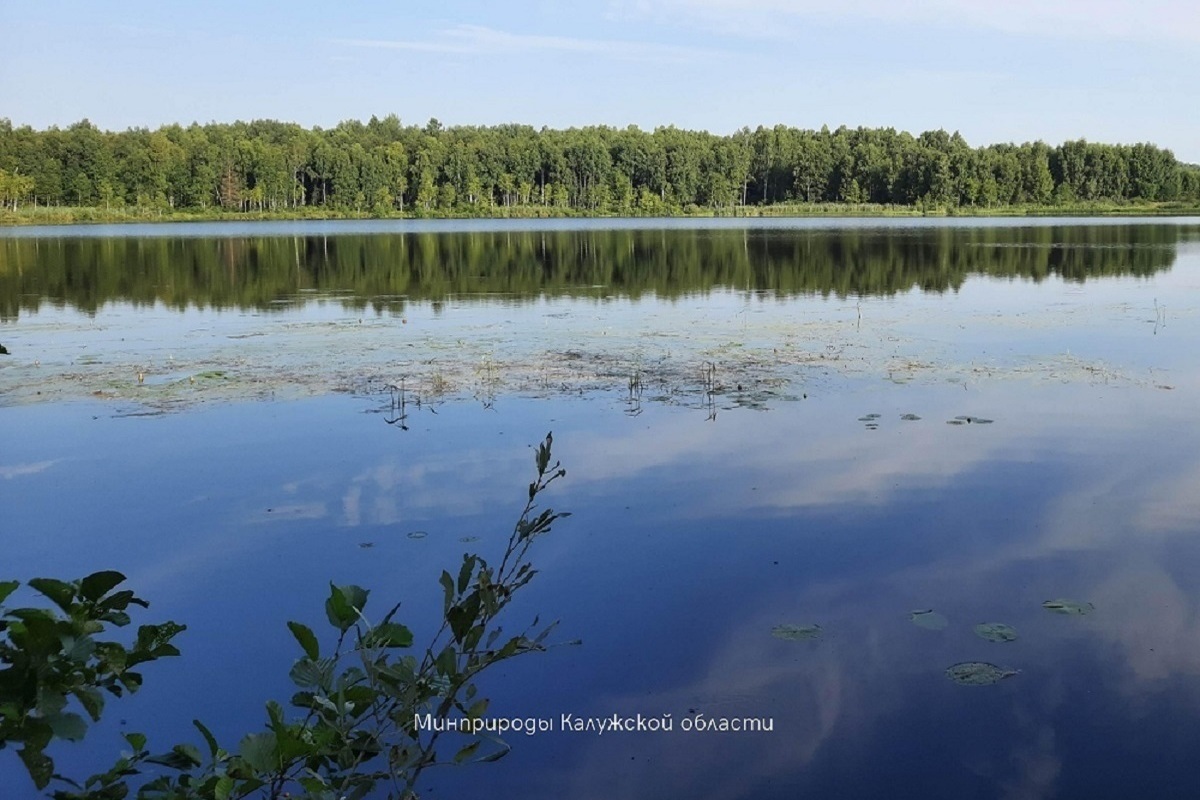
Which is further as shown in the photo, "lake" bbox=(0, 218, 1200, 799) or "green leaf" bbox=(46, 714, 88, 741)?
"lake" bbox=(0, 218, 1200, 799)

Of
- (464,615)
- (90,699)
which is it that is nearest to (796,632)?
(464,615)

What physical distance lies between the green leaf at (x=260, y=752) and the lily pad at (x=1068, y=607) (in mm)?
4555

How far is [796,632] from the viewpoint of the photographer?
5.06 metres

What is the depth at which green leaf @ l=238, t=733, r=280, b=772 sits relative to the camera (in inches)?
61.3

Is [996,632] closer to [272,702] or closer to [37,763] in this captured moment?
[272,702]

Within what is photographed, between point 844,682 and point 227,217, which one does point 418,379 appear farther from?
point 227,217

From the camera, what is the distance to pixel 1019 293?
2041 centimetres

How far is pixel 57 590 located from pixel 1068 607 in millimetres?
4926

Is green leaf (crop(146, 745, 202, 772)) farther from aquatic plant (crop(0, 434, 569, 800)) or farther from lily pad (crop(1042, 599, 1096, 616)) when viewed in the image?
lily pad (crop(1042, 599, 1096, 616))

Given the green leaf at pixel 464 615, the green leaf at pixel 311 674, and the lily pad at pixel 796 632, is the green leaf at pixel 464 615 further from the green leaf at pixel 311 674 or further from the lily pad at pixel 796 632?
the lily pad at pixel 796 632

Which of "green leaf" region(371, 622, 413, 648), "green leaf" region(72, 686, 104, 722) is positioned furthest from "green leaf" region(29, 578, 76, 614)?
"green leaf" region(371, 622, 413, 648)

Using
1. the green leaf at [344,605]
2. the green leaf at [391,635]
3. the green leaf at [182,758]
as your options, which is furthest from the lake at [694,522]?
the green leaf at [344,605]

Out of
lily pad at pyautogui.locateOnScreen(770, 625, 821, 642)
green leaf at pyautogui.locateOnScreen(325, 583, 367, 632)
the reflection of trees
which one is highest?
the reflection of trees

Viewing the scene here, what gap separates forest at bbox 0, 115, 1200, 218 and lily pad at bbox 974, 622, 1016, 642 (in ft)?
278
